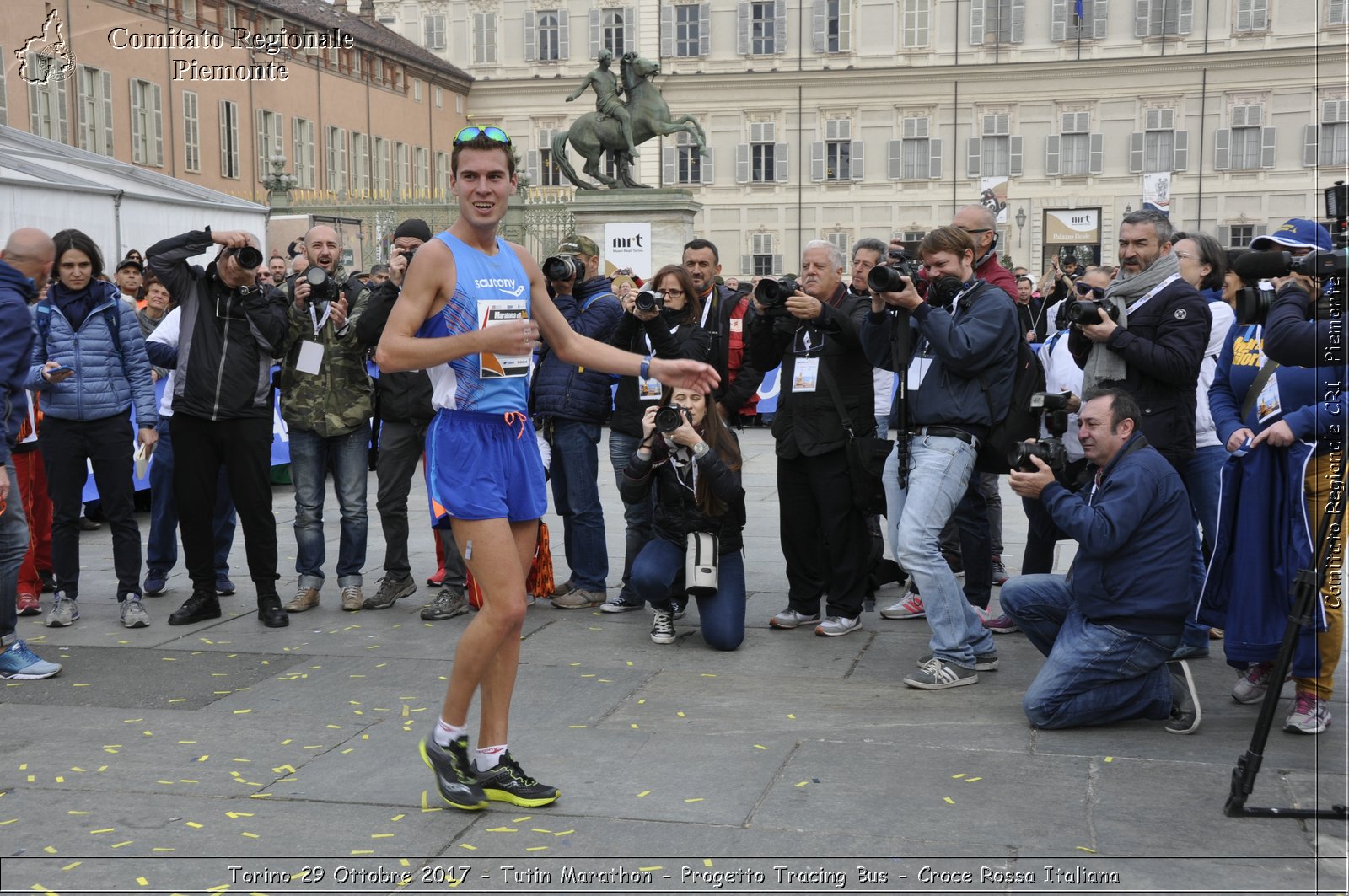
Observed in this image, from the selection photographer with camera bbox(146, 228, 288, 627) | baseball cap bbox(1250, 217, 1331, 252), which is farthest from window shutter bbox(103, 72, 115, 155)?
baseball cap bbox(1250, 217, 1331, 252)

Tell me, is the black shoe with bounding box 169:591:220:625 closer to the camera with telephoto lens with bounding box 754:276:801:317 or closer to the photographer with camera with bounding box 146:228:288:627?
the photographer with camera with bounding box 146:228:288:627

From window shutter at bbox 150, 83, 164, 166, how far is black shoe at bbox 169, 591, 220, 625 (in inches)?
1007

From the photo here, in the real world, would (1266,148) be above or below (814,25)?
Answer: below

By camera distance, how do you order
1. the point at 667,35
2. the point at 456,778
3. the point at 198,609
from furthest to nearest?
the point at 667,35 < the point at 198,609 < the point at 456,778

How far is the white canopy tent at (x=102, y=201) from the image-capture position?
509 inches

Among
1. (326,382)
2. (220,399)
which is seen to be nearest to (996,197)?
(326,382)

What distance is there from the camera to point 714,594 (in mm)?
6773

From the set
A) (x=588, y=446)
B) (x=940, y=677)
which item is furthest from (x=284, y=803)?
(x=588, y=446)

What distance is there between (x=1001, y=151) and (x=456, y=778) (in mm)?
45099

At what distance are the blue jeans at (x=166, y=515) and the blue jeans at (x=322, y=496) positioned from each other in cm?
45

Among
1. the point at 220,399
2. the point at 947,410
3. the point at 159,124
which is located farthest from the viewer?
the point at 159,124

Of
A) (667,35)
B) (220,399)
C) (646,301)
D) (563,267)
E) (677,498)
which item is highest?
(667,35)

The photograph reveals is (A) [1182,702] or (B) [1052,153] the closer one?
(A) [1182,702]

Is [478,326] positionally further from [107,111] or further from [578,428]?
[107,111]
